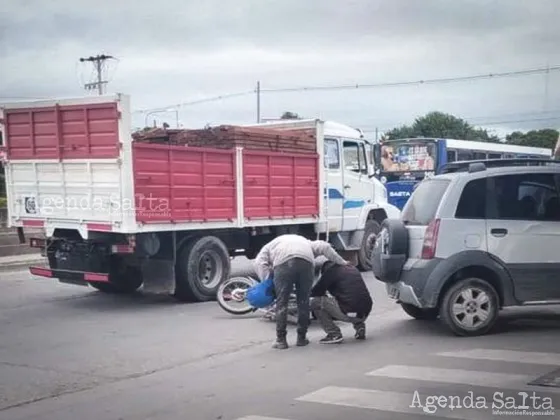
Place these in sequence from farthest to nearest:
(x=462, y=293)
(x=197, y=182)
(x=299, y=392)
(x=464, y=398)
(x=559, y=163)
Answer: (x=197, y=182)
(x=559, y=163)
(x=462, y=293)
(x=299, y=392)
(x=464, y=398)

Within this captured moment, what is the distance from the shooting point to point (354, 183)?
16203 mm

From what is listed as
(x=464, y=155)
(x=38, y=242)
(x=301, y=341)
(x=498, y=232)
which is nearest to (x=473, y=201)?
(x=498, y=232)

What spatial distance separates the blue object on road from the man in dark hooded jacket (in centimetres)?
65

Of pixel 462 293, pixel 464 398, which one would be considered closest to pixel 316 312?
pixel 462 293

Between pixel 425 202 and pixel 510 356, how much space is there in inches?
88.8

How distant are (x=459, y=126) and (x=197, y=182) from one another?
45.7 m

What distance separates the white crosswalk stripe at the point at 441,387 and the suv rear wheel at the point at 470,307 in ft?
2.91

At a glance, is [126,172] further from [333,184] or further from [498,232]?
[333,184]

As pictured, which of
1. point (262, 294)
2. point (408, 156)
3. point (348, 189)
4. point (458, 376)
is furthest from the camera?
point (408, 156)

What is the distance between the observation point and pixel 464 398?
623 cm

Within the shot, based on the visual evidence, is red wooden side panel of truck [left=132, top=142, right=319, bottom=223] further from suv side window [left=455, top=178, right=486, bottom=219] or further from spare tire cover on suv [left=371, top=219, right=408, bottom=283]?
suv side window [left=455, top=178, right=486, bottom=219]

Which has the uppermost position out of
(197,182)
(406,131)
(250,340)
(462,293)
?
(406,131)

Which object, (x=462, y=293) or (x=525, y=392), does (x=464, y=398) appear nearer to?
(x=525, y=392)

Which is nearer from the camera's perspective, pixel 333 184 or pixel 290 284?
pixel 290 284
